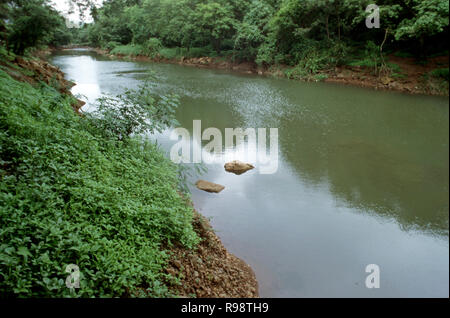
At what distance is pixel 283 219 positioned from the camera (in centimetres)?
541

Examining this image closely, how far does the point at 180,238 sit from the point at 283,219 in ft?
7.76

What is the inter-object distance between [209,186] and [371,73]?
1240 cm

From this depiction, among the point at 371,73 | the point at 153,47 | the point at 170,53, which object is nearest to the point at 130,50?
the point at 153,47

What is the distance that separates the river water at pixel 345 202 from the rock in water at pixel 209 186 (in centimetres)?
15

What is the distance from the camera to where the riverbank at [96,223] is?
7.88 ft

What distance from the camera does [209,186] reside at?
637 cm

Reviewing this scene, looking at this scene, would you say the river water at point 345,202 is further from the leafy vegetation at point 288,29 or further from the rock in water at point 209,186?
the leafy vegetation at point 288,29

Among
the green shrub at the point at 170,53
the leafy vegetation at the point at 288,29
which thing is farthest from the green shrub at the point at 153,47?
the green shrub at the point at 170,53

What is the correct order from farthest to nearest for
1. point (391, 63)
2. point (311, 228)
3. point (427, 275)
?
point (391, 63) < point (311, 228) < point (427, 275)

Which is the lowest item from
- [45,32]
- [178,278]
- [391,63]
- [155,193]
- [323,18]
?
[178,278]

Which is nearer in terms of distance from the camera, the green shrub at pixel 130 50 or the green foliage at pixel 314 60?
the green foliage at pixel 314 60

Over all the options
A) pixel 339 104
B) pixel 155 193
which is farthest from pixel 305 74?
pixel 155 193

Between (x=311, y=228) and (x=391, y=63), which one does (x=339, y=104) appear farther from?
(x=311, y=228)

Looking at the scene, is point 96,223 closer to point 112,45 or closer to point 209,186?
point 209,186
